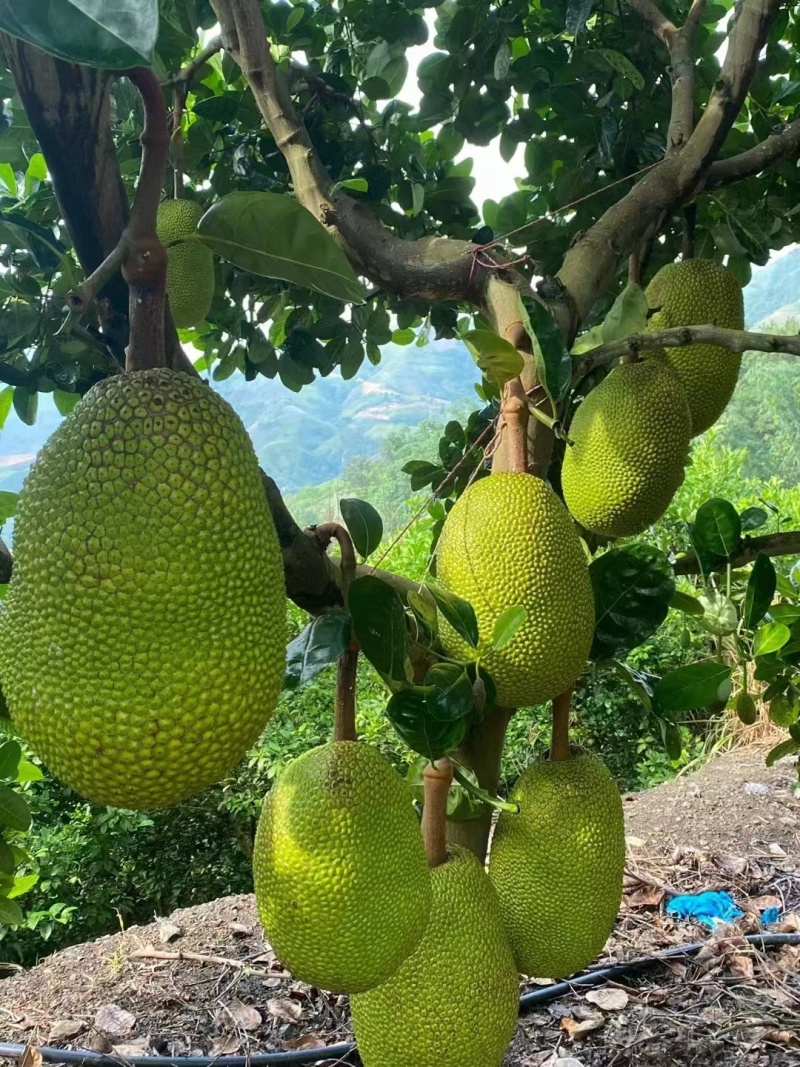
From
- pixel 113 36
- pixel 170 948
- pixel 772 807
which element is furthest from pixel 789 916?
pixel 113 36

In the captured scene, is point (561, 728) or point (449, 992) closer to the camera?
point (449, 992)

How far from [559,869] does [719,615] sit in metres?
0.29

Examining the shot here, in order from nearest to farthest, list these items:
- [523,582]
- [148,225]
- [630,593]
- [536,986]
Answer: [148,225], [523,582], [630,593], [536,986]

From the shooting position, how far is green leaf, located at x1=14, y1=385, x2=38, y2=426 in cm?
120

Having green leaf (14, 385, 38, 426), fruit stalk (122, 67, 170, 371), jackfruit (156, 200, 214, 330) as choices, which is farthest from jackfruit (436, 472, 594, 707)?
green leaf (14, 385, 38, 426)

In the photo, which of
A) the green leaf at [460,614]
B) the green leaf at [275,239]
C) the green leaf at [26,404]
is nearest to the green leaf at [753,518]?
the green leaf at [460,614]

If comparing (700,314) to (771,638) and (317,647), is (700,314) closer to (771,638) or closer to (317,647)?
(771,638)

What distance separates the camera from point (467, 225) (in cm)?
128

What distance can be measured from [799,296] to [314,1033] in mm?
6768

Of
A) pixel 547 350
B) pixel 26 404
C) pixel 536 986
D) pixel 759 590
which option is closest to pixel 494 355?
pixel 547 350

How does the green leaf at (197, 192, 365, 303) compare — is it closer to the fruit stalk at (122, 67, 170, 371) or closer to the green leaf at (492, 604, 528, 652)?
the fruit stalk at (122, 67, 170, 371)

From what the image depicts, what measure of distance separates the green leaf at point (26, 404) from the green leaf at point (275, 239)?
819mm

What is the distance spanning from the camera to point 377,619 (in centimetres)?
60

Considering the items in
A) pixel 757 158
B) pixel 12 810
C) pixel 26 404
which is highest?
pixel 757 158
